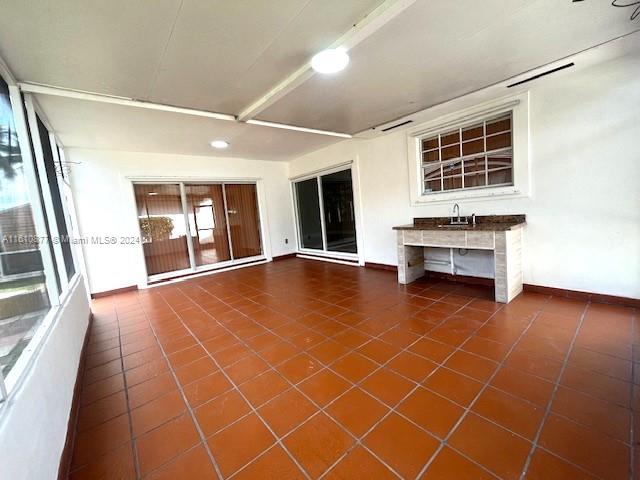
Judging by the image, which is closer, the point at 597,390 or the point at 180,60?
the point at 597,390

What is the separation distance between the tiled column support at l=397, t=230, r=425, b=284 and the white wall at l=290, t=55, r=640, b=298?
1079mm

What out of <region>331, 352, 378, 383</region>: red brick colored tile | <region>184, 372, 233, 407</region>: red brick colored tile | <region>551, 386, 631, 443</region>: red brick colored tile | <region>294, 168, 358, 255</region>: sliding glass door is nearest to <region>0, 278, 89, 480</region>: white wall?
<region>184, 372, 233, 407</region>: red brick colored tile

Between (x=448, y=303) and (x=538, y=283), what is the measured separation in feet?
3.78

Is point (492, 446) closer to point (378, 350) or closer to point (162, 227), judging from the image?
point (378, 350)

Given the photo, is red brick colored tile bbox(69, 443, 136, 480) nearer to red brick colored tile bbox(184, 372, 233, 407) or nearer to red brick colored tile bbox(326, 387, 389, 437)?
red brick colored tile bbox(184, 372, 233, 407)

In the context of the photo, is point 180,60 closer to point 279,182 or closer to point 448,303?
point 448,303

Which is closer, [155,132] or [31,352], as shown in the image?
[31,352]

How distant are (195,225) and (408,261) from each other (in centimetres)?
428

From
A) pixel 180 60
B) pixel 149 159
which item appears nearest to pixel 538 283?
pixel 180 60

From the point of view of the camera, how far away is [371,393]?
1.78m

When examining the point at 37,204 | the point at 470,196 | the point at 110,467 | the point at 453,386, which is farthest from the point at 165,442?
the point at 470,196

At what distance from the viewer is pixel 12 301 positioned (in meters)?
1.38

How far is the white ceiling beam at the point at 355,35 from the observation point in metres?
1.65

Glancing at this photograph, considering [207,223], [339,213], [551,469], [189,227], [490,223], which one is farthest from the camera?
[339,213]
